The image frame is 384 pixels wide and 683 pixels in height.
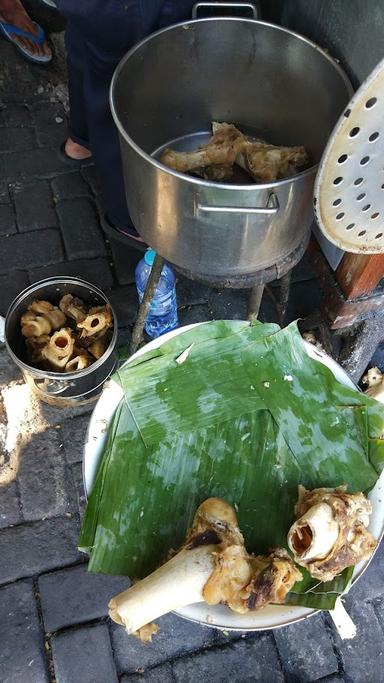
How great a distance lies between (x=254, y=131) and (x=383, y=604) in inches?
85.8

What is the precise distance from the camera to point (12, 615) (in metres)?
2.41

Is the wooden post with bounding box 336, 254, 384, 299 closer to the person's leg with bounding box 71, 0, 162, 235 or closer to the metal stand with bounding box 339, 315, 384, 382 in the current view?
the metal stand with bounding box 339, 315, 384, 382

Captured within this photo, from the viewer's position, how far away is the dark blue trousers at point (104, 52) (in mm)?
2178

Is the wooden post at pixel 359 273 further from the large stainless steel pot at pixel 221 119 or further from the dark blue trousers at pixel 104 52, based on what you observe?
the dark blue trousers at pixel 104 52

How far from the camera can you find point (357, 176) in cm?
146

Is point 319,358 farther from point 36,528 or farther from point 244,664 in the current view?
point 36,528

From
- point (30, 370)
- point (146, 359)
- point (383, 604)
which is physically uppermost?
point (146, 359)

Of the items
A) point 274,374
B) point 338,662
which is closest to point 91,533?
point 274,374

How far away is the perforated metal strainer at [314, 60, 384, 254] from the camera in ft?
4.07

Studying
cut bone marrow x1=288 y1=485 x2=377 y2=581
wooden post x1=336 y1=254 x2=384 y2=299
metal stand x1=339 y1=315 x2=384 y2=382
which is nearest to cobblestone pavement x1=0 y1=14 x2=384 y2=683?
metal stand x1=339 y1=315 x2=384 y2=382

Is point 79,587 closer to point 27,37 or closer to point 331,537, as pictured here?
point 331,537

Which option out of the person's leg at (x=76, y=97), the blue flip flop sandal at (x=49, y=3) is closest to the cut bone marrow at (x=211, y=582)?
the person's leg at (x=76, y=97)

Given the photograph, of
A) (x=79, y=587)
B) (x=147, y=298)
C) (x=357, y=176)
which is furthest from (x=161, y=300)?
(x=357, y=176)

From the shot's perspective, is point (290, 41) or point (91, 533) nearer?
point (91, 533)
